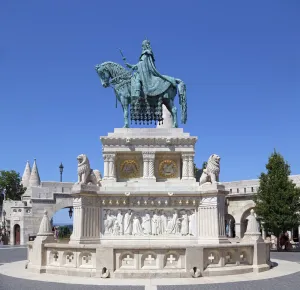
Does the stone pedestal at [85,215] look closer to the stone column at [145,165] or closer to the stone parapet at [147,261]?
the stone column at [145,165]

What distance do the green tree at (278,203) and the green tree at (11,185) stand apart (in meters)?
41.4

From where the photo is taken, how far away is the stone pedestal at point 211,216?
49.9 ft

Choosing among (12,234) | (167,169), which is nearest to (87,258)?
(167,169)

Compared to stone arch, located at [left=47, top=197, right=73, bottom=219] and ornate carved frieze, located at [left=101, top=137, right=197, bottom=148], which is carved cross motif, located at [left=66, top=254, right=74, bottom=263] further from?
stone arch, located at [left=47, top=197, right=73, bottom=219]

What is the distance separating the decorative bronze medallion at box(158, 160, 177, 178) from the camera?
17.3m

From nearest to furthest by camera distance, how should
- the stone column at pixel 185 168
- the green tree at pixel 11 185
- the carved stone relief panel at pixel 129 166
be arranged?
the stone column at pixel 185 168, the carved stone relief panel at pixel 129 166, the green tree at pixel 11 185

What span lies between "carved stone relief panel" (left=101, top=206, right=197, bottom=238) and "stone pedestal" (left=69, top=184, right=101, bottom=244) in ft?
1.27

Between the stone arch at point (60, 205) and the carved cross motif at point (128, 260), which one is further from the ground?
the stone arch at point (60, 205)

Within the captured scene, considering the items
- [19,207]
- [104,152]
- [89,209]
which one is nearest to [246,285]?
[89,209]

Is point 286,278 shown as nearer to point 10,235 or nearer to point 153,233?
point 153,233

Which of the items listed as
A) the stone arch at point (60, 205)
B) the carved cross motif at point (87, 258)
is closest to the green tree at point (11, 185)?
the stone arch at point (60, 205)

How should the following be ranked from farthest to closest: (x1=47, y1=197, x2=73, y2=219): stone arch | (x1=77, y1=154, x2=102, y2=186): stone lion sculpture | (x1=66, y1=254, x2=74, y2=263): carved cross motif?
(x1=47, y1=197, x2=73, y2=219): stone arch → (x1=77, y1=154, x2=102, y2=186): stone lion sculpture → (x1=66, y1=254, x2=74, y2=263): carved cross motif

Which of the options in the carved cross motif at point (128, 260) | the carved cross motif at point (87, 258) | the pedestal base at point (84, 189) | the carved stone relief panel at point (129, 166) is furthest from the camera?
the carved stone relief panel at point (129, 166)

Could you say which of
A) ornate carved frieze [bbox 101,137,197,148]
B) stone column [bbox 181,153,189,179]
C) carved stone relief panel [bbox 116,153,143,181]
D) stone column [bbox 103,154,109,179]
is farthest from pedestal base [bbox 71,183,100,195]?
stone column [bbox 181,153,189,179]
